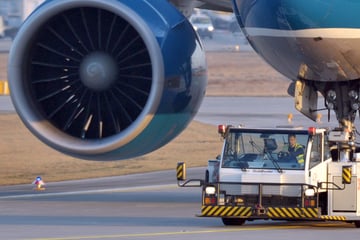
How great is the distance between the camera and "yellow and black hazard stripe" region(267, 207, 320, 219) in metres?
15.6

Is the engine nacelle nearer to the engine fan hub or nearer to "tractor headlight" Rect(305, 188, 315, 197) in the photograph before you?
the engine fan hub

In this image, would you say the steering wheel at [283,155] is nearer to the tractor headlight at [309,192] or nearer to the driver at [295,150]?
the driver at [295,150]

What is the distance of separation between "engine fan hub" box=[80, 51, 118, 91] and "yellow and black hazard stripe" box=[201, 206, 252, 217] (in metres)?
3.03

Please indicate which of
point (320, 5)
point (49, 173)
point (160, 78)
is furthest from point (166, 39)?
point (49, 173)

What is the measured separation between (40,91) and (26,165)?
25.4 ft

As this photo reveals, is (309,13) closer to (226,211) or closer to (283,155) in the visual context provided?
(283,155)

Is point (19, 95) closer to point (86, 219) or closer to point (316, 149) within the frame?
point (86, 219)

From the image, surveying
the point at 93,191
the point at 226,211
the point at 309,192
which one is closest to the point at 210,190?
the point at 226,211

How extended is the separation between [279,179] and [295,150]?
644 mm

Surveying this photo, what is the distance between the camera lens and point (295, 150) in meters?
16.4

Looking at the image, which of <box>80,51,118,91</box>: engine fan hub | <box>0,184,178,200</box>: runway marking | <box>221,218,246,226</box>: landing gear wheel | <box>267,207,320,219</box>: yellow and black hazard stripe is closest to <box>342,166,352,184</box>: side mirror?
<box>267,207,320,219</box>: yellow and black hazard stripe

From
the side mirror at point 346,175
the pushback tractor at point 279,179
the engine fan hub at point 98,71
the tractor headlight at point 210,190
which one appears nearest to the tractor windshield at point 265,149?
the pushback tractor at point 279,179

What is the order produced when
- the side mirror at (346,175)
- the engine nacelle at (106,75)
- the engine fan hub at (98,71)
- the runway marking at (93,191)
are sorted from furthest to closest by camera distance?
the runway marking at (93,191), the engine fan hub at (98,71), the engine nacelle at (106,75), the side mirror at (346,175)

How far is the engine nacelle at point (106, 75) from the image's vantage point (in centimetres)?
1766
